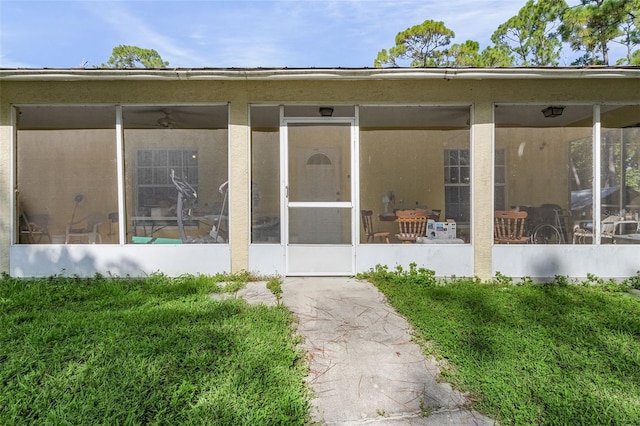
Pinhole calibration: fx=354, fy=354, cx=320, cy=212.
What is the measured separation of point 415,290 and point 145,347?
128 inches

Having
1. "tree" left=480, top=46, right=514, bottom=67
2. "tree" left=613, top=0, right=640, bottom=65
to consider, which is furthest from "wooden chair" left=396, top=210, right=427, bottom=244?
"tree" left=480, top=46, right=514, bottom=67

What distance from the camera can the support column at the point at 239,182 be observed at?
5301 mm

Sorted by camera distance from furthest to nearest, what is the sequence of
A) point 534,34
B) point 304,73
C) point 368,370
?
point 534,34 < point 304,73 < point 368,370

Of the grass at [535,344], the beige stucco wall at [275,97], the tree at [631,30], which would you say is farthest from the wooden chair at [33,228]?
the tree at [631,30]

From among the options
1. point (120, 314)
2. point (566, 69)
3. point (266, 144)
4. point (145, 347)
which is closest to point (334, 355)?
point (145, 347)

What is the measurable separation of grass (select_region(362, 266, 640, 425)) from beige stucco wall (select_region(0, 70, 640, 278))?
1124mm

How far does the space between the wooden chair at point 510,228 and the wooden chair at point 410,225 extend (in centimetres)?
107

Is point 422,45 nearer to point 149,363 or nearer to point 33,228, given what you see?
point 33,228

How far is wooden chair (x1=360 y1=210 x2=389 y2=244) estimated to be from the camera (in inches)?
212

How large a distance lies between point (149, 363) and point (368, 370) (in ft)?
5.60

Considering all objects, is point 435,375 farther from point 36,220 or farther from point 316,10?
point 316,10

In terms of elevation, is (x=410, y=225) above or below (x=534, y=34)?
below

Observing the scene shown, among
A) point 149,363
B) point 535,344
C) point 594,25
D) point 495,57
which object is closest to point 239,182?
point 149,363

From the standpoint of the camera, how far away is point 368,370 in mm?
2857
